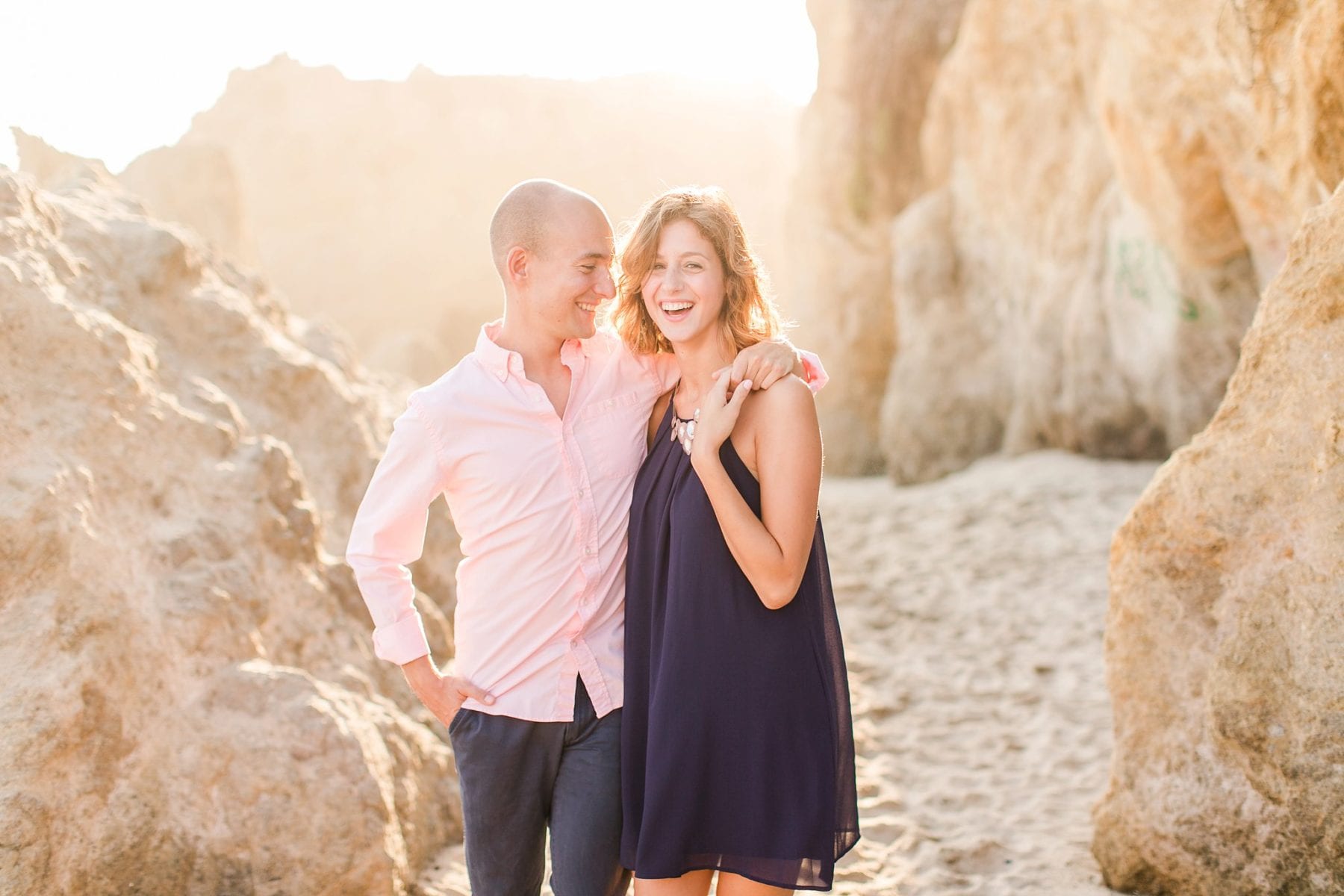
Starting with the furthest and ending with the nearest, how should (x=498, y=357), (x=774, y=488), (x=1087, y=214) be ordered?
1. (x=1087, y=214)
2. (x=498, y=357)
3. (x=774, y=488)

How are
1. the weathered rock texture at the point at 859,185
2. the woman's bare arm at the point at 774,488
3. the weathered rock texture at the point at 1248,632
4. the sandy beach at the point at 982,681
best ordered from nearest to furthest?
the woman's bare arm at the point at 774,488 < the weathered rock texture at the point at 1248,632 < the sandy beach at the point at 982,681 < the weathered rock texture at the point at 859,185

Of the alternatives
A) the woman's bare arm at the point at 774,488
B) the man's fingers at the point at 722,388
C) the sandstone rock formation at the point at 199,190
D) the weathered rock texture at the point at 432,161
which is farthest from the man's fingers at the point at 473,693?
the weathered rock texture at the point at 432,161

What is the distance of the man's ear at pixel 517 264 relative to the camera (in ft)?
7.99

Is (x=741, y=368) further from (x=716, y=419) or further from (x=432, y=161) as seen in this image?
(x=432, y=161)

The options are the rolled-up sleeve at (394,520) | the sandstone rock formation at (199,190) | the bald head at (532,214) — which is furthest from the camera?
the sandstone rock formation at (199,190)

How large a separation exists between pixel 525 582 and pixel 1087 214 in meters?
10.5

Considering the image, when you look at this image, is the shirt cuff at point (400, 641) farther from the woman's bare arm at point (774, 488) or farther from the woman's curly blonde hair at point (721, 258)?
the woman's curly blonde hair at point (721, 258)

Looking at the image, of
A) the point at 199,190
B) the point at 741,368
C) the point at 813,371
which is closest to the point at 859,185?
the point at 199,190

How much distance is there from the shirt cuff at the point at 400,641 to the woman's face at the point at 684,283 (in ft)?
2.84

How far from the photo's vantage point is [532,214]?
2.41m

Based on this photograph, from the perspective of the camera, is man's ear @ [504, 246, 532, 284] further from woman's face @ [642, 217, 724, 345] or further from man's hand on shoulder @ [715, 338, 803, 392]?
man's hand on shoulder @ [715, 338, 803, 392]

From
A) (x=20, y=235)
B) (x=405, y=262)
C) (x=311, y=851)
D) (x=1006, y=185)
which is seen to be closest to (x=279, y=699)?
(x=311, y=851)

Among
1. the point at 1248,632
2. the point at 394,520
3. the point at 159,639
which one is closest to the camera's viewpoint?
the point at 394,520

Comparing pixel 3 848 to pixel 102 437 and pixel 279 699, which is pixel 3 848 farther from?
pixel 102 437
